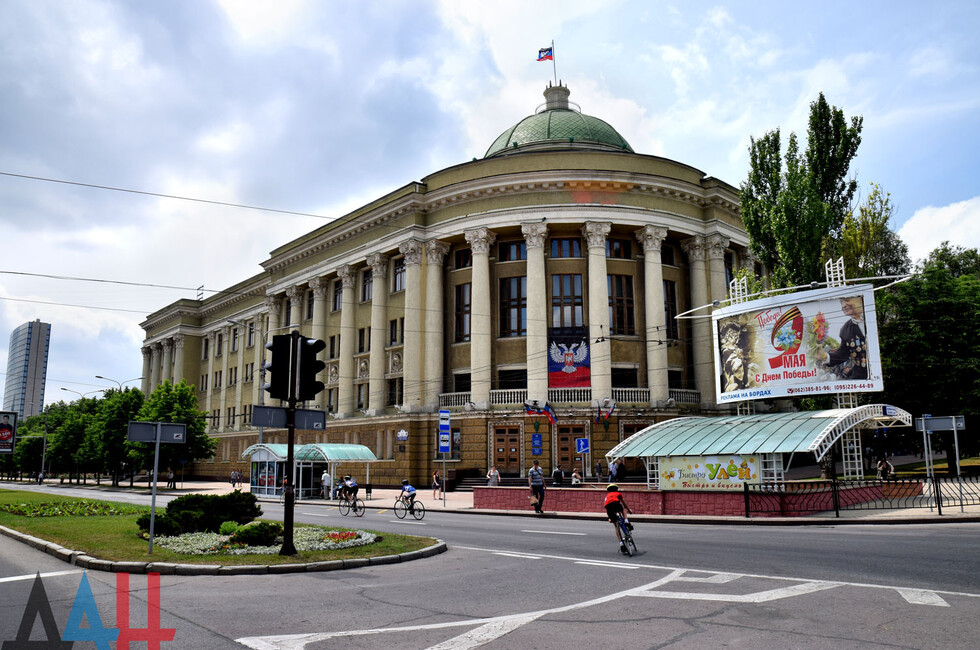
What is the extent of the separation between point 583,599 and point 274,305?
5971 centimetres

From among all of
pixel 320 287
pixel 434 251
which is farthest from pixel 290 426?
pixel 320 287

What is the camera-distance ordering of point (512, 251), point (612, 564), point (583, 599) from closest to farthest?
point (583, 599)
point (612, 564)
point (512, 251)

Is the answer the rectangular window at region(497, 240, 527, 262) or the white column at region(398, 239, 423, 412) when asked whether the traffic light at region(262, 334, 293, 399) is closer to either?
the white column at region(398, 239, 423, 412)

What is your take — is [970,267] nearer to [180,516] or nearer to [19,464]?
[180,516]

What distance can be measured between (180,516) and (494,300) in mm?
32085

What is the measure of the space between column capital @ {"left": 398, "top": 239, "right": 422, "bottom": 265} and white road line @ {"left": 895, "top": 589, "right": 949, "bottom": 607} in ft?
136

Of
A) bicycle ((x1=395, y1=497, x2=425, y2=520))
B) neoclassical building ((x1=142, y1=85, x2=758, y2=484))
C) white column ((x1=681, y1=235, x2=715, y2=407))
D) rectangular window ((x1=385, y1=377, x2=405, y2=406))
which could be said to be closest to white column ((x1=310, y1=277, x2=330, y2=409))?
neoclassical building ((x1=142, y1=85, x2=758, y2=484))

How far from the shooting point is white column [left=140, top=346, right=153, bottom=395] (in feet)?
307

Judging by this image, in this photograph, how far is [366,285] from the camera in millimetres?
55375


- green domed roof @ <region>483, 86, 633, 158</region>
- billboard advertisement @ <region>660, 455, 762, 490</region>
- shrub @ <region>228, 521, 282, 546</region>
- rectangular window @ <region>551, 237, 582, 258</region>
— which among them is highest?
Result: green domed roof @ <region>483, 86, 633, 158</region>

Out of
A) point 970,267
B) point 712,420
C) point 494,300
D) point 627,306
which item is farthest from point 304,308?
point 970,267

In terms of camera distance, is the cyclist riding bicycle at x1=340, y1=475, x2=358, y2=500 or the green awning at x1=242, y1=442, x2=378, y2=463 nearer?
the cyclist riding bicycle at x1=340, y1=475, x2=358, y2=500

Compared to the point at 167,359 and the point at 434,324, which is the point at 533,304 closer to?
the point at 434,324

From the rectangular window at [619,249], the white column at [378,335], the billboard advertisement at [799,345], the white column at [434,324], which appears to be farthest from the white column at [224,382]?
the billboard advertisement at [799,345]
